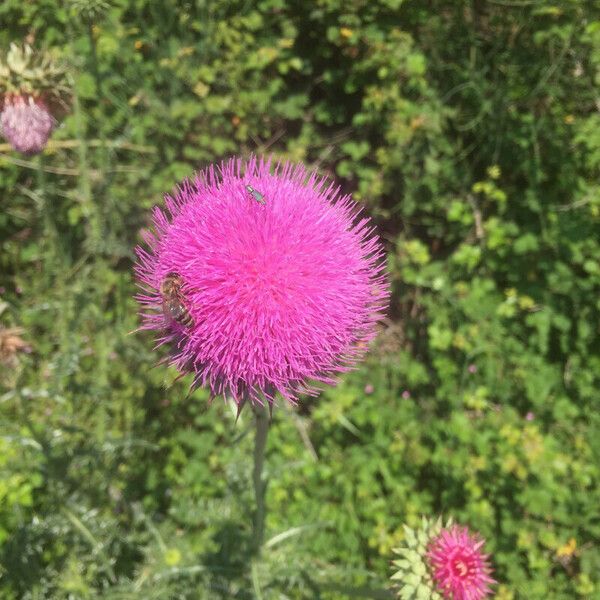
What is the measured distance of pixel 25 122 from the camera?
7.52 feet

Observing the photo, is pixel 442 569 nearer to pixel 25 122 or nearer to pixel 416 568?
pixel 416 568

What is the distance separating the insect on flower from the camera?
1.57m

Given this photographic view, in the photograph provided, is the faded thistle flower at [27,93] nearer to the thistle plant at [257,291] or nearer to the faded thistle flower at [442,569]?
the thistle plant at [257,291]

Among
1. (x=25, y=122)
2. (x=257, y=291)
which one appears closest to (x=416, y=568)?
Answer: (x=257, y=291)

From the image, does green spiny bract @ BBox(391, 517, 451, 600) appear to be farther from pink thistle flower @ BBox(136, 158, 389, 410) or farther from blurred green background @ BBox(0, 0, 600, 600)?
blurred green background @ BBox(0, 0, 600, 600)

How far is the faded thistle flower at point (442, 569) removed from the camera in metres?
1.71

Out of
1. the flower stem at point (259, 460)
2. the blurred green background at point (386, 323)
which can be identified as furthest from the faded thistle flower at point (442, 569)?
the blurred green background at point (386, 323)

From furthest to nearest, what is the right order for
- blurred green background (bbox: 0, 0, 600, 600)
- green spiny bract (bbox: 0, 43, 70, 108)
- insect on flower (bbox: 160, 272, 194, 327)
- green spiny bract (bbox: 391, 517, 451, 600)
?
blurred green background (bbox: 0, 0, 600, 600) → green spiny bract (bbox: 0, 43, 70, 108) → green spiny bract (bbox: 391, 517, 451, 600) → insect on flower (bbox: 160, 272, 194, 327)

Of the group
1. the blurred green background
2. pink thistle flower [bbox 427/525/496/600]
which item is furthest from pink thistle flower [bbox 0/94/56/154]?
pink thistle flower [bbox 427/525/496/600]

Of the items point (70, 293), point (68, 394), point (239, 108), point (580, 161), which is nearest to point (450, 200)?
point (580, 161)

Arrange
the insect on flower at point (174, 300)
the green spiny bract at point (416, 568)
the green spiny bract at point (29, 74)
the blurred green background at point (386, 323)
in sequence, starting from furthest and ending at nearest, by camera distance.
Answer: the blurred green background at point (386, 323) → the green spiny bract at point (29, 74) → the green spiny bract at point (416, 568) → the insect on flower at point (174, 300)

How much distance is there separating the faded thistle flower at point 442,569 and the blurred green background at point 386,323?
2.95 ft

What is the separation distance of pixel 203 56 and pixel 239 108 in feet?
1.75

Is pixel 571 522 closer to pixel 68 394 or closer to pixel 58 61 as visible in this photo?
pixel 68 394
